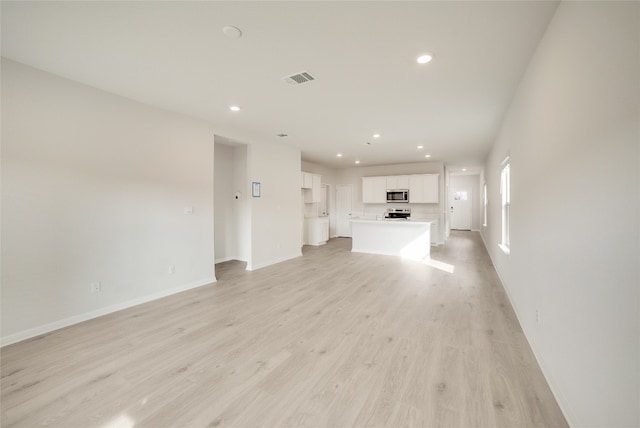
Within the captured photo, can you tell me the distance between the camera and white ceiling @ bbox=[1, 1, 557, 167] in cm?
184

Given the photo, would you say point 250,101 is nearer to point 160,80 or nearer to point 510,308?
point 160,80

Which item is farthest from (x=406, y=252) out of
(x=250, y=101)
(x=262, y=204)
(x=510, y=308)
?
(x=250, y=101)

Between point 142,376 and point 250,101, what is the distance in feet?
10.3

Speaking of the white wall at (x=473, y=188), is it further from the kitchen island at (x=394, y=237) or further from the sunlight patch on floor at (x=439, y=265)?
the sunlight patch on floor at (x=439, y=265)

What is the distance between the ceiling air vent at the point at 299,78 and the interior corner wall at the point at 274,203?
249cm

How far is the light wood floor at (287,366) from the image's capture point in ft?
5.28

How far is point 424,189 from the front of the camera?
26.9 ft

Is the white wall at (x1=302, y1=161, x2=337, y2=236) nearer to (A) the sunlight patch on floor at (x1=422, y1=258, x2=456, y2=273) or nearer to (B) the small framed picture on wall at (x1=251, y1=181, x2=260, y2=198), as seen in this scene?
(B) the small framed picture on wall at (x1=251, y1=181, x2=260, y2=198)

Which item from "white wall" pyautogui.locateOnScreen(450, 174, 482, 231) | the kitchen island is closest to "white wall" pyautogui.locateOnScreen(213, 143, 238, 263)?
the kitchen island

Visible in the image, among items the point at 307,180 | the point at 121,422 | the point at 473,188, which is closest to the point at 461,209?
the point at 473,188

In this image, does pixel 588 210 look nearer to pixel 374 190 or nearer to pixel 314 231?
pixel 314 231

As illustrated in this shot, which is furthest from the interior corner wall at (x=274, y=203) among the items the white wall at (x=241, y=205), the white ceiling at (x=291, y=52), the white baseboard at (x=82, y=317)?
the white baseboard at (x=82, y=317)

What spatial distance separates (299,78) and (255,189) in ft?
9.30

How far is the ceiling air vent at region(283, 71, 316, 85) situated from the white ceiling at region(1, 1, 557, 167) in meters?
0.08
